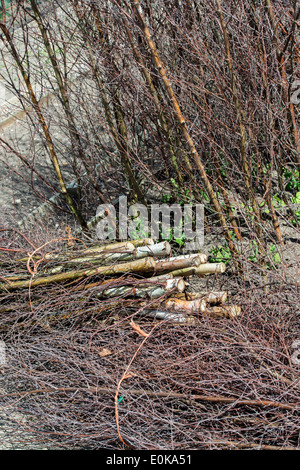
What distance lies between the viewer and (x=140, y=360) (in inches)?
135

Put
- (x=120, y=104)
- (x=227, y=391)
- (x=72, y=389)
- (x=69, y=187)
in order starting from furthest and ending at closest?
(x=69, y=187), (x=120, y=104), (x=72, y=389), (x=227, y=391)

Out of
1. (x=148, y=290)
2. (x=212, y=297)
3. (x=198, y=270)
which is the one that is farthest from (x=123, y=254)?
(x=212, y=297)

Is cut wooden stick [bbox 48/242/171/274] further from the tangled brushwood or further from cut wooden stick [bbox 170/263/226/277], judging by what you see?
cut wooden stick [bbox 170/263/226/277]

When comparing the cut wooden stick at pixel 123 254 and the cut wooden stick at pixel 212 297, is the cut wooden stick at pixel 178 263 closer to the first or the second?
the cut wooden stick at pixel 123 254

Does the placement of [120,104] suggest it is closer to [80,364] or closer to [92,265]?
[92,265]

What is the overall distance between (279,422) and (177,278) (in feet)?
4.70

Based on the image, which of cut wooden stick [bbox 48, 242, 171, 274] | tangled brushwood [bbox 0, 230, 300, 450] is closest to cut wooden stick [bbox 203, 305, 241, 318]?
tangled brushwood [bbox 0, 230, 300, 450]

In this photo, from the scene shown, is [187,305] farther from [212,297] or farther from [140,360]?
[140,360]

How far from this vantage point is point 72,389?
3352 mm

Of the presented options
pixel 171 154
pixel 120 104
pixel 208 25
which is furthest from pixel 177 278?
pixel 208 25

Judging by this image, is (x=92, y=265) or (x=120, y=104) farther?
(x=120, y=104)

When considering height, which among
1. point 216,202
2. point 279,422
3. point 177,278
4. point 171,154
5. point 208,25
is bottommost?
point 279,422

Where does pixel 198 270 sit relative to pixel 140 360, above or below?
above
